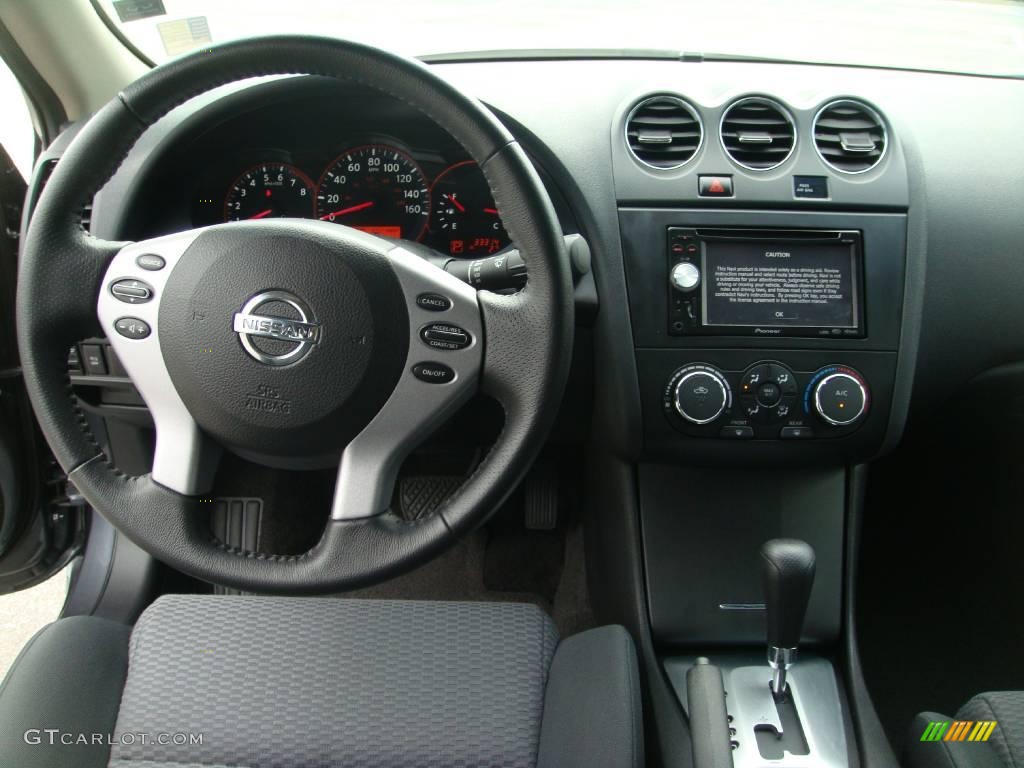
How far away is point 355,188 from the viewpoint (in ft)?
3.95

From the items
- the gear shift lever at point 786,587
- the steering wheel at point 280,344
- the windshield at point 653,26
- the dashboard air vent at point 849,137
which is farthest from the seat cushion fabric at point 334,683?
the windshield at point 653,26

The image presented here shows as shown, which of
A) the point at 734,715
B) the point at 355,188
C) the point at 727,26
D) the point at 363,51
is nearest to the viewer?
the point at 363,51

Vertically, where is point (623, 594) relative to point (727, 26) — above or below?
below

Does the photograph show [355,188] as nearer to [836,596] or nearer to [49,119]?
[49,119]

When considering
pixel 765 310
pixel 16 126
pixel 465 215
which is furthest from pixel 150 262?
pixel 765 310

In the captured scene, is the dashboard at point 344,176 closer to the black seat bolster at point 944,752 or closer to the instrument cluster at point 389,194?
the instrument cluster at point 389,194

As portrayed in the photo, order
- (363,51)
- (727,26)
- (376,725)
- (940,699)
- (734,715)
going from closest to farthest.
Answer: (363,51), (376,725), (734,715), (727,26), (940,699)

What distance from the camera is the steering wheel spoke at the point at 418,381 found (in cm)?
89

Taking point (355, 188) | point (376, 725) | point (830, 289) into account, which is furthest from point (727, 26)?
point (376, 725)

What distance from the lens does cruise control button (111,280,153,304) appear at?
898mm

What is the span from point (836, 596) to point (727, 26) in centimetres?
96

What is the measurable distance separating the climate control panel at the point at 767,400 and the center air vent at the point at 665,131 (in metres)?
0.28

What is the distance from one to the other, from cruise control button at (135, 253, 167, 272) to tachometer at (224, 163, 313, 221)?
355 mm

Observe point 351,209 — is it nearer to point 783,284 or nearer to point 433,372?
point 433,372
